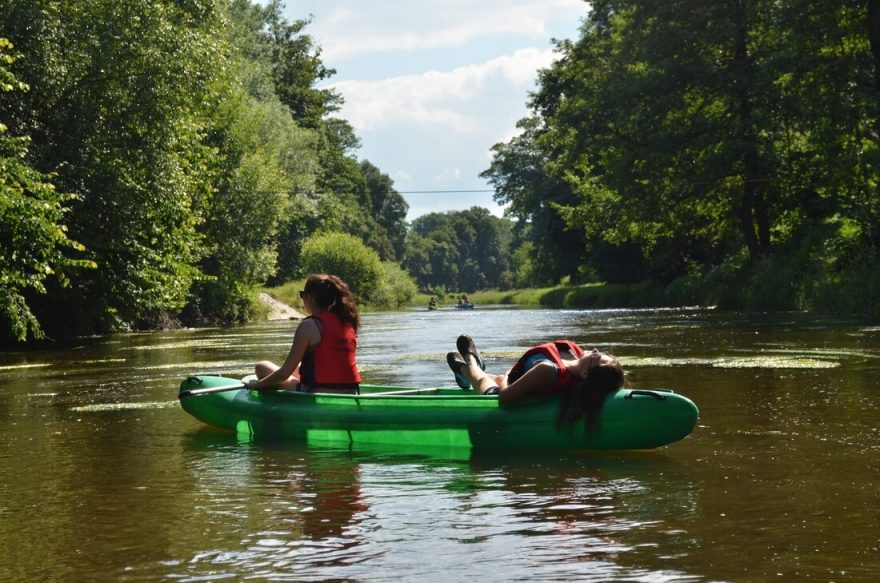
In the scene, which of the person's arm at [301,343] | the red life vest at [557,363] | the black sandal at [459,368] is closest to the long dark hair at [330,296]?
the person's arm at [301,343]

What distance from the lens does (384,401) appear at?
830cm

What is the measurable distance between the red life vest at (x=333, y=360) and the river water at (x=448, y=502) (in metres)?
0.66

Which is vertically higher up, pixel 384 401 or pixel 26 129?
pixel 26 129

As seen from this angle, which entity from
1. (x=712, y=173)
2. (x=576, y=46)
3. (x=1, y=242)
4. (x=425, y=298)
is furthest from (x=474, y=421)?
(x=425, y=298)

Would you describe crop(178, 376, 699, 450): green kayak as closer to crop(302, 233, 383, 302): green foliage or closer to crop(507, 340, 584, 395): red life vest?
crop(507, 340, 584, 395): red life vest

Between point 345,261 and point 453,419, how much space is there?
179ft

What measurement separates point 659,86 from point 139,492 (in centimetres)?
2981

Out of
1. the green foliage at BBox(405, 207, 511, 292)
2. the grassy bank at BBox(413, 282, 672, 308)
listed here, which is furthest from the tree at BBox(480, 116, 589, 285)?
the green foliage at BBox(405, 207, 511, 292)

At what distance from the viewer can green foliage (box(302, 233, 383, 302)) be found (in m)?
61.0

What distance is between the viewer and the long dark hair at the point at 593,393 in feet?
24.8

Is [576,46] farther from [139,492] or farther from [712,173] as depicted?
[139,492]

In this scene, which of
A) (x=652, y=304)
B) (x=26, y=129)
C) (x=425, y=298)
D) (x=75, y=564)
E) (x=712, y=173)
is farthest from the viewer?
(x=425, y=298)

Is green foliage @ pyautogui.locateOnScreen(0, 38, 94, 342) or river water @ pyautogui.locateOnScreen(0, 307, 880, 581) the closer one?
river water @ pyautogui.locateOnScreen(0, 307, 880, 581)

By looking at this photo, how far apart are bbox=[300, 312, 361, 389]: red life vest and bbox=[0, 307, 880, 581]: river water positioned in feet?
2.17
